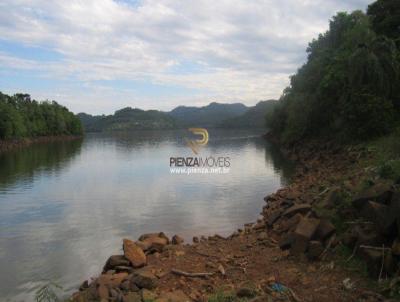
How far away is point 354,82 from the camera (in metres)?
41.1

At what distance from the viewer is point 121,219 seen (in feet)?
75.7

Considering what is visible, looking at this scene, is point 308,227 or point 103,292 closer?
point 103,292

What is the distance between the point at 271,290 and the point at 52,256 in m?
10.7

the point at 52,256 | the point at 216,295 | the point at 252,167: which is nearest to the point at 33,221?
the point at 52,256

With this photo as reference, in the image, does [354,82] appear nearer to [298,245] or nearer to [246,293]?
[298,245]

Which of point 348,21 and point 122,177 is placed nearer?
point 122,177

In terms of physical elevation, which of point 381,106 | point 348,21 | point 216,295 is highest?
point 348,21

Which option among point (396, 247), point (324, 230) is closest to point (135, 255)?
point (324, 230)

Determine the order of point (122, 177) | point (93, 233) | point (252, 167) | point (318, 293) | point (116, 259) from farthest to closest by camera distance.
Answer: point (252, 167)
point (122, 177)
point (93, 233)
point (116, 259)
point (318, 293)

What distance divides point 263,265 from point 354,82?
110 ft

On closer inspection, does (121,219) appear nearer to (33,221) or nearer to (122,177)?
(33,221)

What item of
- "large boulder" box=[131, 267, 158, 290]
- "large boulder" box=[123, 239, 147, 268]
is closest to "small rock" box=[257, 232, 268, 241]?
"large boulder" box=[123, 239, 147, 268]

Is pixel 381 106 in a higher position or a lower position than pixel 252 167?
higher

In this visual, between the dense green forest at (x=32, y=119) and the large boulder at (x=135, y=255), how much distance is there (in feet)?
285
